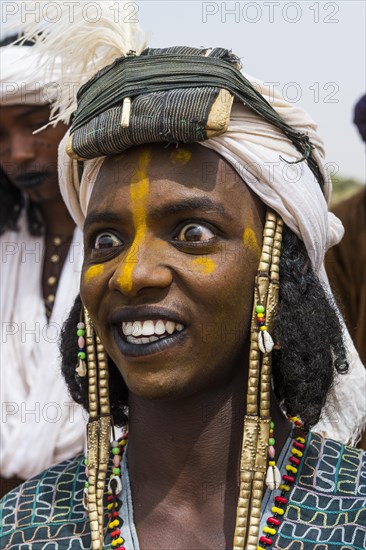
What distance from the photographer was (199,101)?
271 cm

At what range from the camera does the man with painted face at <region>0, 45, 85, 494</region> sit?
449 cm

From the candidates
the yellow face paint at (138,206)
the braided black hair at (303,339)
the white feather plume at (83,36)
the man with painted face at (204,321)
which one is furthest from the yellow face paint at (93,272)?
the white feather plume at (83,36)

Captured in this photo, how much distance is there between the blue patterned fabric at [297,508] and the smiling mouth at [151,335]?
553 millimetres

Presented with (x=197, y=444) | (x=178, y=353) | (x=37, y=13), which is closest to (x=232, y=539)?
(x=197, y=444)

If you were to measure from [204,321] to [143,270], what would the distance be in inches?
8.0

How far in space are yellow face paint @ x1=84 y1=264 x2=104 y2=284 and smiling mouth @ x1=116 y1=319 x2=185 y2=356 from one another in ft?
0.56

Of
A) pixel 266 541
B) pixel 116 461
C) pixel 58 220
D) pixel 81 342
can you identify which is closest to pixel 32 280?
pixel 58 220

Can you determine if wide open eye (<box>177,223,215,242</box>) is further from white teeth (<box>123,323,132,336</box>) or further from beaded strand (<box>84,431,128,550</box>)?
beaded strand (<box>84,431,128,550</box>)

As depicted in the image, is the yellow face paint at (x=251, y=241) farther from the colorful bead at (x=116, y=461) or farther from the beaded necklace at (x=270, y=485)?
the colorful bead at (x=116, y=461)

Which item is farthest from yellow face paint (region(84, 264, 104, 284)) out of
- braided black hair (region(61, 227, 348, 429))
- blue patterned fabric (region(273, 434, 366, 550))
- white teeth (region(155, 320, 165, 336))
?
blue patterned fabric (region(273, 434, 366, 550))

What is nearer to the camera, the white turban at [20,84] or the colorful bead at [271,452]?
the colorful bead at [271,452]

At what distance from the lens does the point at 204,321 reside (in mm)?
2650

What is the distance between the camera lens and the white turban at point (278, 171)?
9.10ft

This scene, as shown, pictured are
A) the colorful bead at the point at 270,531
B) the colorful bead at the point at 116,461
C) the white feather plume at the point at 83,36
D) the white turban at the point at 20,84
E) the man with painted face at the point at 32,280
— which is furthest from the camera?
the white turban at the point at 20,84
